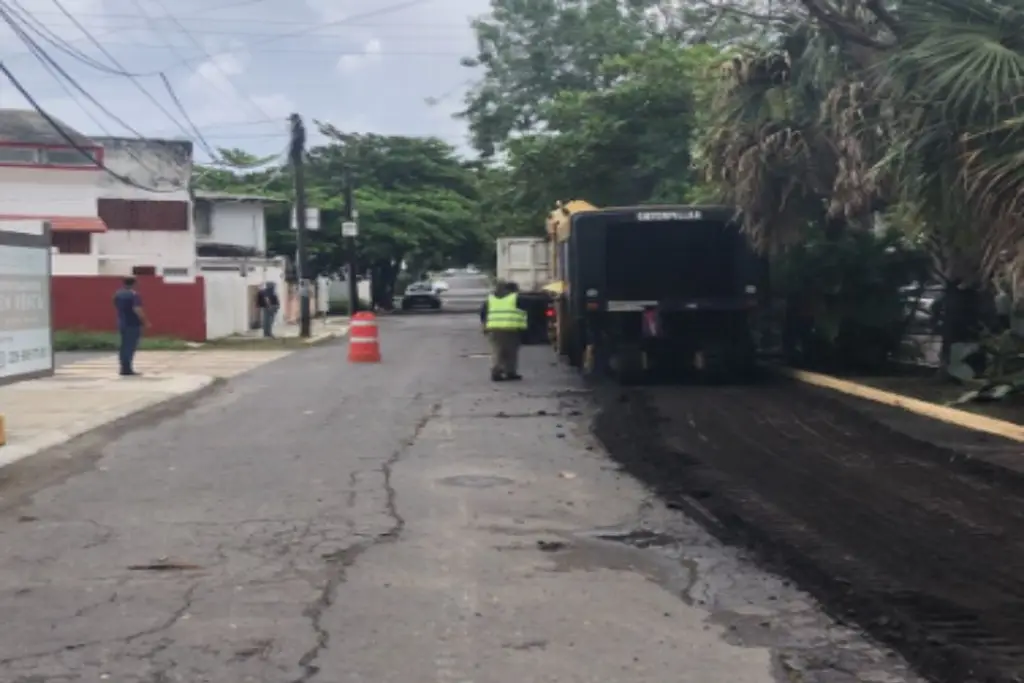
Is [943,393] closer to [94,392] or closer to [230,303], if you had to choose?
[94,392]

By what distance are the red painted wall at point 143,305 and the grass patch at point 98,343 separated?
1.12 metres

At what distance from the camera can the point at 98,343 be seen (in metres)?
32.4

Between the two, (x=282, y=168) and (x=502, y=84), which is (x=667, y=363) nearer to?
(x=502, y=84)

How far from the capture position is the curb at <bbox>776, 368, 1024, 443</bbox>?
45.0 feet

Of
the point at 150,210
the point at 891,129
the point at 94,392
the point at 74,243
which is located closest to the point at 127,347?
the point at 94,392

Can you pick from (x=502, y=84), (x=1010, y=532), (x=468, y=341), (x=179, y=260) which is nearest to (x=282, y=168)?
(x=502, y=84)

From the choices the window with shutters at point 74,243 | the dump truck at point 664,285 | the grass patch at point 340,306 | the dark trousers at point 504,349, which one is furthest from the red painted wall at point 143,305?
the grass patch at point 340,306

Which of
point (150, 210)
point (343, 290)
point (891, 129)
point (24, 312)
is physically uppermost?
point (150, 210)

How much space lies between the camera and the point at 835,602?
7.25 metres

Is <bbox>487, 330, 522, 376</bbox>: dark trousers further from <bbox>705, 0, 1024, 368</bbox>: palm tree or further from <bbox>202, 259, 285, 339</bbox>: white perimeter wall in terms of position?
<bbox>202, 259, 285, 339</bbox>: white perimeter wall

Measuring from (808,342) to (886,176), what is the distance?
6502 mm

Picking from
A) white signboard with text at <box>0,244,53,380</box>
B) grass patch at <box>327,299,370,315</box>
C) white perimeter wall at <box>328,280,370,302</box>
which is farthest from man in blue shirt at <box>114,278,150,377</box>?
white perimeter wall at <box>328,280,370,302</box>

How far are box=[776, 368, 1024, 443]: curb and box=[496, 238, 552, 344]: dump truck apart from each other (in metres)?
12.0

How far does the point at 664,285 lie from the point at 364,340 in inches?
316
